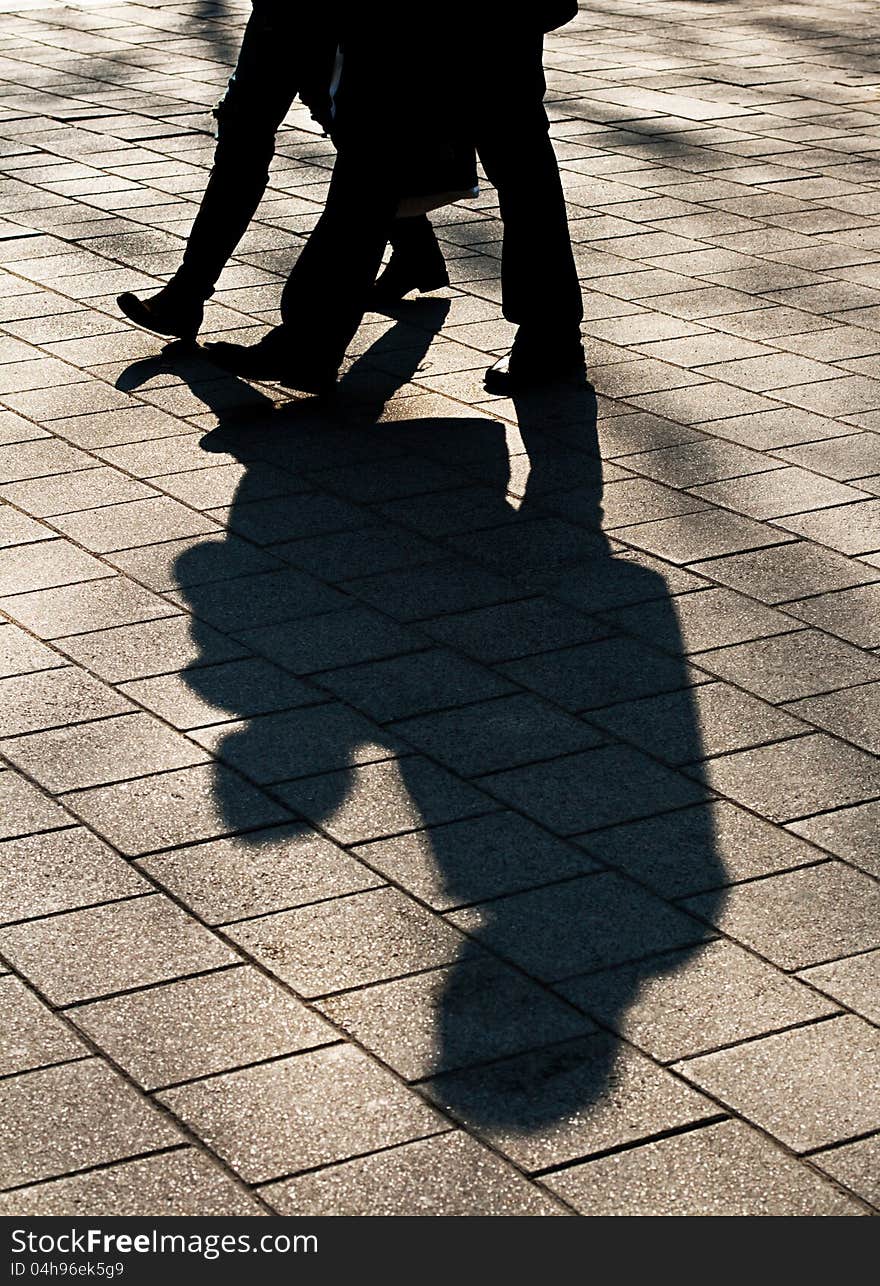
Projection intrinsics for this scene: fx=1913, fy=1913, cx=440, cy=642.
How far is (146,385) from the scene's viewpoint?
582 cm

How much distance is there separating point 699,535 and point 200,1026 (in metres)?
2.25

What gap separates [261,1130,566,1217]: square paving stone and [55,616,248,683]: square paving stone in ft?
5.37

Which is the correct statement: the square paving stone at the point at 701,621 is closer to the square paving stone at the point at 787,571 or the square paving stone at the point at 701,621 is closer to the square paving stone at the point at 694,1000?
the square paving stone at the point at 787,571

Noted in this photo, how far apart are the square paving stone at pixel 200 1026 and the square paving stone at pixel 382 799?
0.49 meters

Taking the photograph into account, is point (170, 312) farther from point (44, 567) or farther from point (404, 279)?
point (44, 567)

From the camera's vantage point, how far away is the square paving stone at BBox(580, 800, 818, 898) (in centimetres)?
329

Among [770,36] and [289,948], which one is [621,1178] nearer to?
[289,948]

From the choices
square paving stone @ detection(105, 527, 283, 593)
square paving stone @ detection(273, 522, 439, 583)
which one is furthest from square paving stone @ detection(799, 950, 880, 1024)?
square paving stone @ detection(105, 527, 283, 593)

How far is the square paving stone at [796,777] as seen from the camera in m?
3.53

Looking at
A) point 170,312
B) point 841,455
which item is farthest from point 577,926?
point 170,312

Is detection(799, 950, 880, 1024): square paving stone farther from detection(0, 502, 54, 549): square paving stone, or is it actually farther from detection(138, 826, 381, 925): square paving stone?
detection(0, 502, 54, 549): square paving stone

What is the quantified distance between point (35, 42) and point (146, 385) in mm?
6243

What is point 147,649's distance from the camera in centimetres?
414

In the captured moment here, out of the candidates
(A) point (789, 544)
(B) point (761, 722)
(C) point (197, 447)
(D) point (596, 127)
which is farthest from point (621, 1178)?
(D) point (596, 127)
